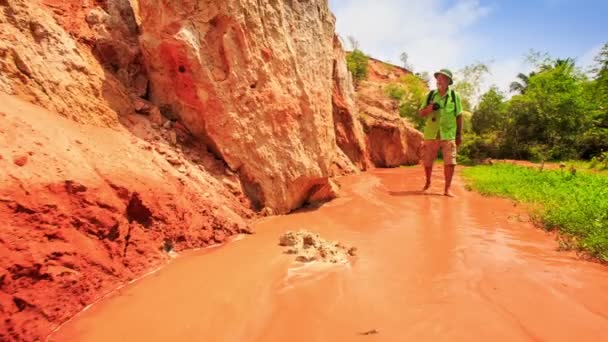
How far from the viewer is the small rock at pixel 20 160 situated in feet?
5.70

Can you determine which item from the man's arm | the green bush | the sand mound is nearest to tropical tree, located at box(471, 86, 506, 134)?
the green bush

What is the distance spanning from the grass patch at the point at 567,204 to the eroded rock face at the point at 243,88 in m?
2.48

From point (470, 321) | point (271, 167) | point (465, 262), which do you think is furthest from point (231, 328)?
point (271, 167)

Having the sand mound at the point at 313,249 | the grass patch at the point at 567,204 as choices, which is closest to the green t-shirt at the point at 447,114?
the grass patch at the point at 567,204

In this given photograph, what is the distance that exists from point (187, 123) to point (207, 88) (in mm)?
429

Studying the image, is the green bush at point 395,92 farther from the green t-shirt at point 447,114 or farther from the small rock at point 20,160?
the small rock at point 20,160

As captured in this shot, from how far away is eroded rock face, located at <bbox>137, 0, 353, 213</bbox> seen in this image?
10.8 feet

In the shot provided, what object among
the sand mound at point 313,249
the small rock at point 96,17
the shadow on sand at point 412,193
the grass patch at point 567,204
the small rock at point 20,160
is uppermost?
the small rock at point 96,17

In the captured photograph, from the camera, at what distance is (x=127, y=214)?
2238 mm

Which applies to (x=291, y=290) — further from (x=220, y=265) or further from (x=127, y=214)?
(x=127, y=214)

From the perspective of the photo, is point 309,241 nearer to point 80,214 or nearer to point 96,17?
point 80,214

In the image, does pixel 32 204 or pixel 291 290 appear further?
pixel 291 290

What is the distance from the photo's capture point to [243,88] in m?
3.53

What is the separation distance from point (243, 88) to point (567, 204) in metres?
3.69
